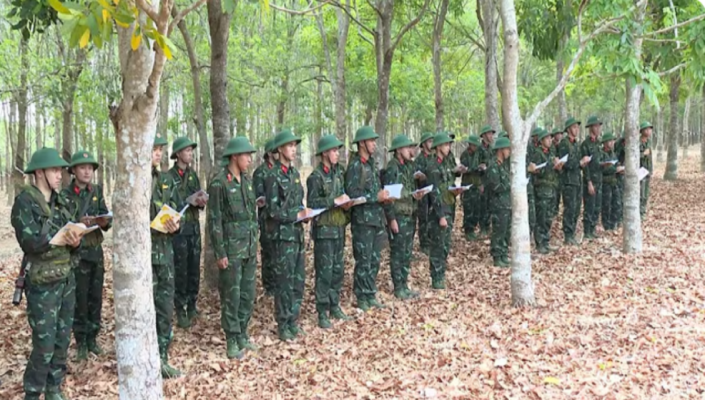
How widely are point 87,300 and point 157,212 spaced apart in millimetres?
1201

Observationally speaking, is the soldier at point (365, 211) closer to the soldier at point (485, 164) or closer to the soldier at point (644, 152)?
the soldier at point (485, 164)

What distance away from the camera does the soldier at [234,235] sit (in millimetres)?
5078

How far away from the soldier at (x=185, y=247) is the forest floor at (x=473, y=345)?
0.92 ft

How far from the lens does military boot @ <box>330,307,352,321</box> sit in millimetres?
6141

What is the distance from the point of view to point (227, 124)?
266 inches

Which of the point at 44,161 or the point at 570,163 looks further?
the point at 570,163

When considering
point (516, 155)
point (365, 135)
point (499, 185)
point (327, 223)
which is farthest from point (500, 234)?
point (327, 223)

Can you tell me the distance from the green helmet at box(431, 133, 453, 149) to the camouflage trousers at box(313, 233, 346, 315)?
245cm

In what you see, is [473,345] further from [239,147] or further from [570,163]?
[570,163]

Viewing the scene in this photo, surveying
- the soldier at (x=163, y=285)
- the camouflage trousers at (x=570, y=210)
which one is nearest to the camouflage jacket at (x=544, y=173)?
the camouflage trousers at (x=570, y=210)

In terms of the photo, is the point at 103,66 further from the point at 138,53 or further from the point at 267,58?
the point at 138,53

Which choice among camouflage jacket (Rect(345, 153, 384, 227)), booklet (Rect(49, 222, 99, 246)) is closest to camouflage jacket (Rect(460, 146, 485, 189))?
camouflage jacket (Rect(345, 153, 384, 227))

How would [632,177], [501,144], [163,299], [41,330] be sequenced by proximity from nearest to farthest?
[41,330] < [163,299] < [632,177] < [501,144]

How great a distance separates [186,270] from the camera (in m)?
6.02
